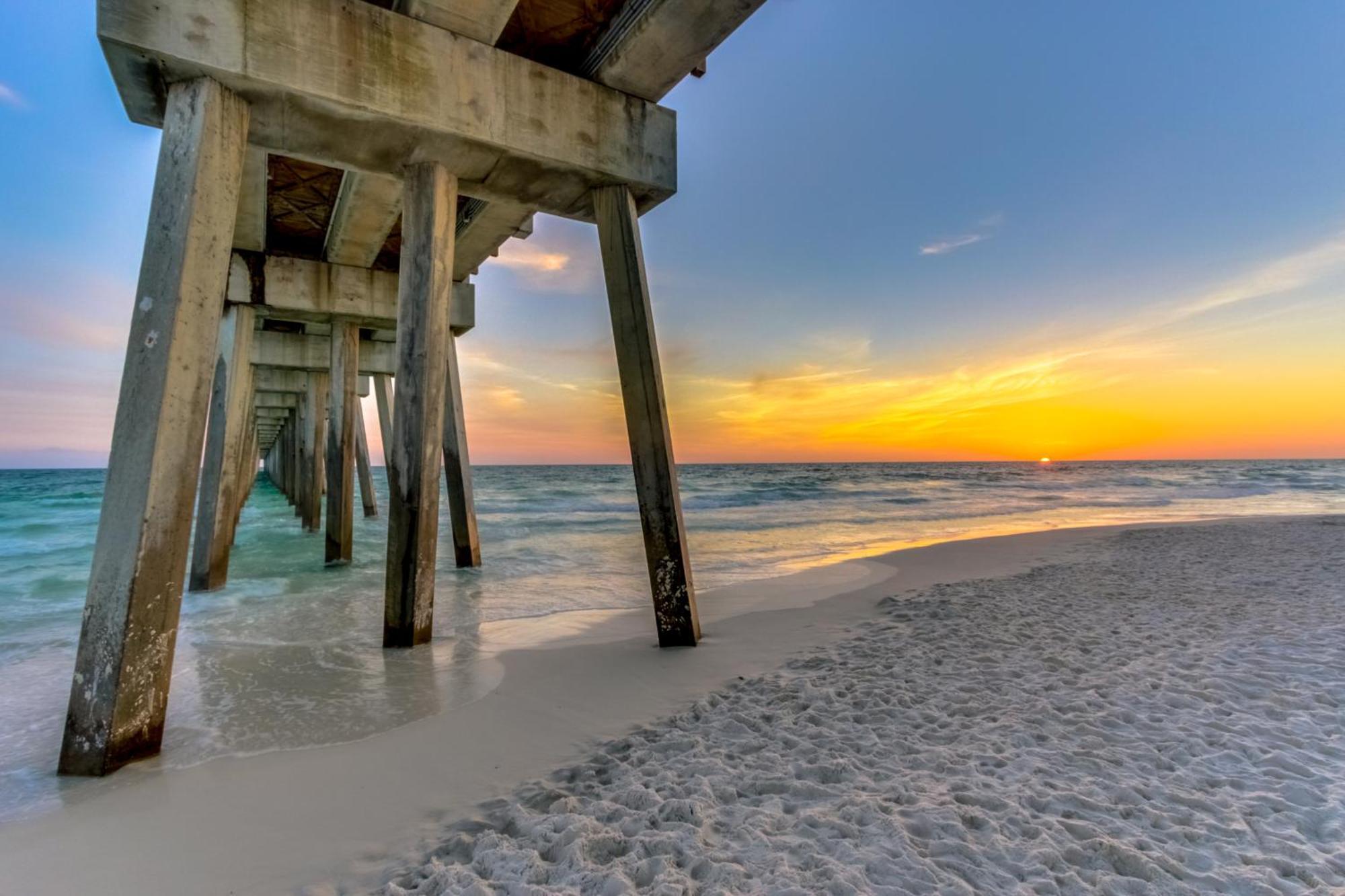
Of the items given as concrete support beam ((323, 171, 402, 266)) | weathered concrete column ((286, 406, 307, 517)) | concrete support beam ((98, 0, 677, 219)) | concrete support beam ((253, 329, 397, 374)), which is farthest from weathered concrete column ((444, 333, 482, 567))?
weathered concrete column ((286, 406, 307, 517))

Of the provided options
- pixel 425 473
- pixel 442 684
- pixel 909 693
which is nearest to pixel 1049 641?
pixel 909 693

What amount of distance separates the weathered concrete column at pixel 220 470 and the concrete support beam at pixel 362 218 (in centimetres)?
159

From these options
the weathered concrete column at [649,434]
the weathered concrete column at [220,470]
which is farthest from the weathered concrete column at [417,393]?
the weathered concrete column at [220,470]

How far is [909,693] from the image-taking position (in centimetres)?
362

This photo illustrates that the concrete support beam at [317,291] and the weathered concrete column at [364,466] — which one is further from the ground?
the concrete support beam at [317,291]

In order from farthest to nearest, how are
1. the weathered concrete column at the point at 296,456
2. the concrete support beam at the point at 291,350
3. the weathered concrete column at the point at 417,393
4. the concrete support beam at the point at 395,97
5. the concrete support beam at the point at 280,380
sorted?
1. the weathered concrete column at the point at 296,456
2. the concrete support beam at the point at 280,380
3. the concrete support beam at the point at 291,350
4. the weathered concrete column at the point at 417,393
5. the concrete support beam at the point at 395,97

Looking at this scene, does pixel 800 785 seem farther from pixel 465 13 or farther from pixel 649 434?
pixel 465 13

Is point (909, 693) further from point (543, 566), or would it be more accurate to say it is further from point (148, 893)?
point (543, 566)

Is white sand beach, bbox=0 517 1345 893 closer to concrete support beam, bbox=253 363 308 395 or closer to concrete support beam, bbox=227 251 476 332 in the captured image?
concrete support beam, bbox=227 251 476 332

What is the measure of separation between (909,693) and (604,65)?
16.4 feet

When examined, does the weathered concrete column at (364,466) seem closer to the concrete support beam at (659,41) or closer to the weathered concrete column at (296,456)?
the weathered concrete column at (296,456)

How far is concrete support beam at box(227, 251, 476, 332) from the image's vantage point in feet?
25.5

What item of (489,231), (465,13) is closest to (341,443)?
(489,231)

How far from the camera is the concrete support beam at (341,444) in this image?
27.1 feet
